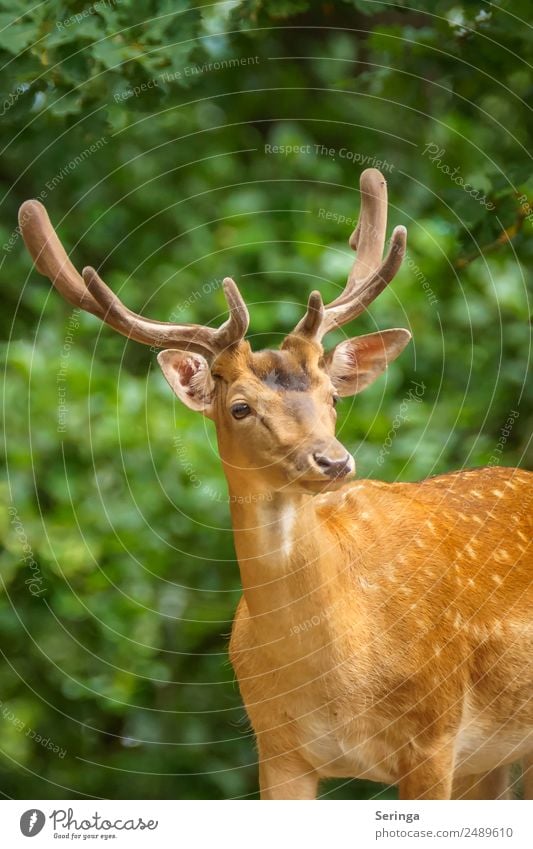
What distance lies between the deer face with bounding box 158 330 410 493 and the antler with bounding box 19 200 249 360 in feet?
0.15

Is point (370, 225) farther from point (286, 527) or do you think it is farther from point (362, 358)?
point (286, 527)

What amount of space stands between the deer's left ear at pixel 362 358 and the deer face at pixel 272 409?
7cm

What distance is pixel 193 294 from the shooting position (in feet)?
22.6

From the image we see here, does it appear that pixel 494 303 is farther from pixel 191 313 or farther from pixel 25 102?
→ pixel 25 102

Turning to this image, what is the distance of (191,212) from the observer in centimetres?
738

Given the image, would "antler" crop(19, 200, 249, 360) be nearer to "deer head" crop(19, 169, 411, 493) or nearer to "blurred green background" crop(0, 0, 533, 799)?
"deer head" crop(19, 169, 411, 493)

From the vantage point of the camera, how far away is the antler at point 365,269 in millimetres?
4402

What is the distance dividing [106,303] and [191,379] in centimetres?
37

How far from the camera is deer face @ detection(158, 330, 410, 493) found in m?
4.11

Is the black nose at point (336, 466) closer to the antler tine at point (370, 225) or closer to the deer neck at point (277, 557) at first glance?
the deer neck at point (277, 557)

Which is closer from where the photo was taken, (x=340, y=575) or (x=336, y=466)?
(x=336, y=466)

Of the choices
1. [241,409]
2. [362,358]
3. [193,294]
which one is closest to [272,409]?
[241,409]

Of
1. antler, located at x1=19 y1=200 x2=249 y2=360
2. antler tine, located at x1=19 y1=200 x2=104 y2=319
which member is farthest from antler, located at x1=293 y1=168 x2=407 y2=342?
antler tine, located at x1=19 y1=200 x2=104 y2=319

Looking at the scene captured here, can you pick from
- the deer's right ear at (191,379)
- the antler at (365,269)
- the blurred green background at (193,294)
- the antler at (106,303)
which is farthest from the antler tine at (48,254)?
the blurred green background at (193,294)
